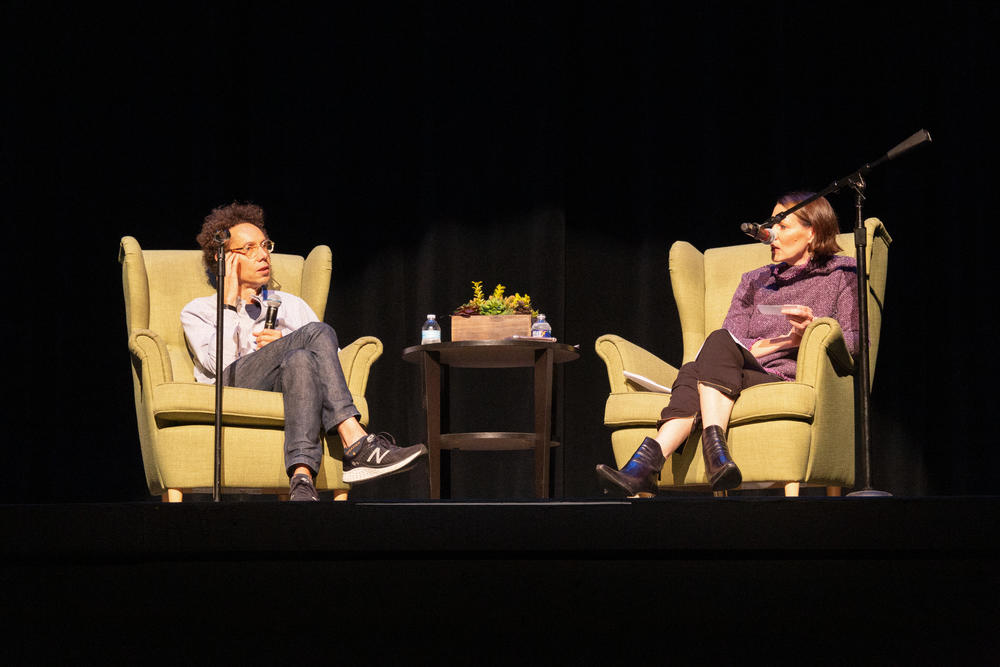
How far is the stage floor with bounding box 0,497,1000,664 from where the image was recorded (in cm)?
135

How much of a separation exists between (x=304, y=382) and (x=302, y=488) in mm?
314

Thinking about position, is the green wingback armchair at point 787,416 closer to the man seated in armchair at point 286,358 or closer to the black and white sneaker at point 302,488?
the man seated in armchair at point 286,358

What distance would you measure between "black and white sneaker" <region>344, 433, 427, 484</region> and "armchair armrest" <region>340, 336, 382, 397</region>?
1.16 feet

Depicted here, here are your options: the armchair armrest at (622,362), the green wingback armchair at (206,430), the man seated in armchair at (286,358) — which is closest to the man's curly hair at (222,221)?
the man seated in armchair at (286,358)

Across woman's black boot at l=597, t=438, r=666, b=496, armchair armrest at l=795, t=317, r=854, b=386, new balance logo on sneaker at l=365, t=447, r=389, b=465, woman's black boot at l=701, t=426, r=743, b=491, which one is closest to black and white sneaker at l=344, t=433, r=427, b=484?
new balance logo on sneaker at l=365, t=447, r=389, b=465

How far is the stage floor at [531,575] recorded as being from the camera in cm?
135

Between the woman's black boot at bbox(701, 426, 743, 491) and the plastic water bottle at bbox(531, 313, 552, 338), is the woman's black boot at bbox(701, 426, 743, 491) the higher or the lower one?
the lower one

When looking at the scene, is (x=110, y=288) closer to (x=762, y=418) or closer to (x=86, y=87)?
(x=86, y=87)

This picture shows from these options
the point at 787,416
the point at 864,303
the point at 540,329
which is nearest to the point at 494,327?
the point at 540,329

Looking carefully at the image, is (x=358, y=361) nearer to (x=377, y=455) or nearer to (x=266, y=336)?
(x=266, y=336)

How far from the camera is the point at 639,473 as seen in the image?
263cm

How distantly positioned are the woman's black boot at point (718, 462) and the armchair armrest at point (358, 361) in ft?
3.37

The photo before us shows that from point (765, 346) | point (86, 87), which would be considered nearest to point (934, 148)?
point (765, 346)

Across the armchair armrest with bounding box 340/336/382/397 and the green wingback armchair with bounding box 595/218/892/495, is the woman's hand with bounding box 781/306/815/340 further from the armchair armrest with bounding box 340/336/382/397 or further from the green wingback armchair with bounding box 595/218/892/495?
the armchair armrest with bounding box 340/336/382/397
